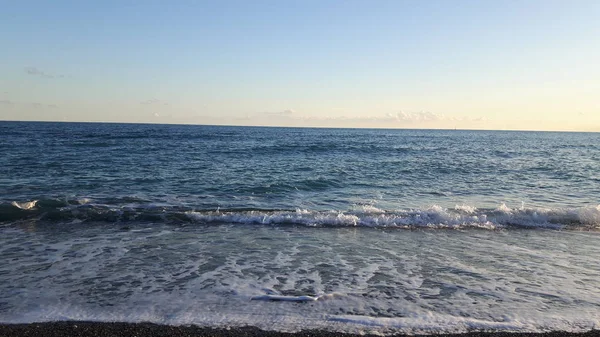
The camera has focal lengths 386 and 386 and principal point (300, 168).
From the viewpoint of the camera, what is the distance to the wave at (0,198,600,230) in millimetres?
12023

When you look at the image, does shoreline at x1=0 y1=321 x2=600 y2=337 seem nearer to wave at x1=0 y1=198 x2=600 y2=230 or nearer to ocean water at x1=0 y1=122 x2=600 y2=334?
ocean water at x1=0 y1=122 x2=600 y2=334

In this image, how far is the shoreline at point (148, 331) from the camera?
5.03 metres

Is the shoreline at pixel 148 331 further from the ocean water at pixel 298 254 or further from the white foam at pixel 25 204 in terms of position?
the white foam at pixel 25 204

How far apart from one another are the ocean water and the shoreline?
170 millimetres

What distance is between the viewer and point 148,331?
200 inches

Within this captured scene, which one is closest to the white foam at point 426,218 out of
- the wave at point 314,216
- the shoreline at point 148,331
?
the wave at point 314,216

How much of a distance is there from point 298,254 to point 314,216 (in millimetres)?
3775

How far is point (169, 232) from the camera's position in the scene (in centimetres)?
1072

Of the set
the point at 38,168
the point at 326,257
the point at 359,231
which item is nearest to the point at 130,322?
the point at 326,257

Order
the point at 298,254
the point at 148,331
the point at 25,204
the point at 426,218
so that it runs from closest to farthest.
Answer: the point at 148,331 < the point at 298,254 < the point at 426,218 < the point at 25,204

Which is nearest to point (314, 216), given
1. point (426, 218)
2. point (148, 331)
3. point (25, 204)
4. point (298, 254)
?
point (426, 218)

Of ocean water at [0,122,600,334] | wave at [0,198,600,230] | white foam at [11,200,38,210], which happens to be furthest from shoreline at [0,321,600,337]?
white foam at [11,200,38,210]

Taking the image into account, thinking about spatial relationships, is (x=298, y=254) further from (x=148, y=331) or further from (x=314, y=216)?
(x=148, y=331)

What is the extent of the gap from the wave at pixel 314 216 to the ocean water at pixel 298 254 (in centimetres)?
7
